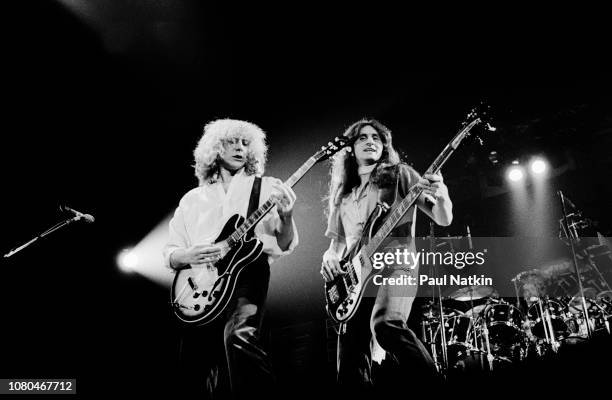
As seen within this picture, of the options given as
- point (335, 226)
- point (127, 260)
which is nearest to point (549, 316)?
point (335, 226)

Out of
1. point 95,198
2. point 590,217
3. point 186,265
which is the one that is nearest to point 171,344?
point 186,265

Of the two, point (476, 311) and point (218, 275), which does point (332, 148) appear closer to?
point (218, 275)

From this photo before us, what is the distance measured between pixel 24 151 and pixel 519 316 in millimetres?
5003

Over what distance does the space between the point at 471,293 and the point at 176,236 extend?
2.49 metres

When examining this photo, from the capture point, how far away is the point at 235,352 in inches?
140

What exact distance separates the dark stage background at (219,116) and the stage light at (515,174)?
0.17 m

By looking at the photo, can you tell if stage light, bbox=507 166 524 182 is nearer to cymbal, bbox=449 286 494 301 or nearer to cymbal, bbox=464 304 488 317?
cymbal, bbox=449 286 494 301

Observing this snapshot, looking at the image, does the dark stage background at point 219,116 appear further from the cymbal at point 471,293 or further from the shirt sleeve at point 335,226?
the cymbal at point 471,293

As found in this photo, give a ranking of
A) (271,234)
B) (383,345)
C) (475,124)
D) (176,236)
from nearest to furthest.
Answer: (383,345), (475,124), (271,234), (176,236)

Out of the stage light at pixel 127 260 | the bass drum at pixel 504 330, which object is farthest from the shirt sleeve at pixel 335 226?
the stage light at pixel 127 260

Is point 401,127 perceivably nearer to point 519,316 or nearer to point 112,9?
point 519,316

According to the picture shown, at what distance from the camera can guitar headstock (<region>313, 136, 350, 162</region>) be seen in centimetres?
404

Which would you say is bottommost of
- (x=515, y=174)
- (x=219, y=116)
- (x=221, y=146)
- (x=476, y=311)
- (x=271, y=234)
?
(x=476, y=311)

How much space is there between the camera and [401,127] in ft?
14.0
